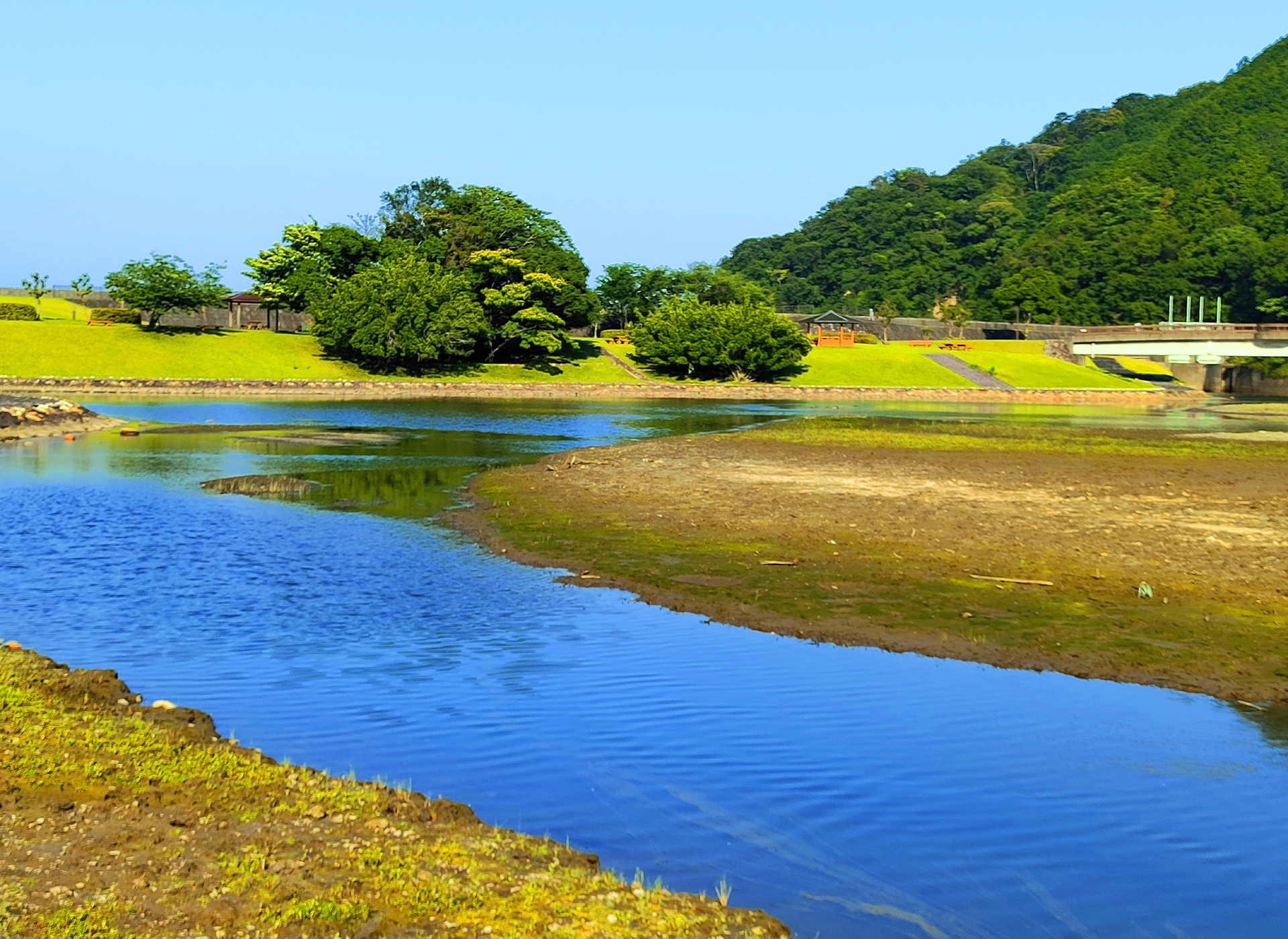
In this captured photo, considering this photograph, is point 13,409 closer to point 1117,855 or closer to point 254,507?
point 254,507

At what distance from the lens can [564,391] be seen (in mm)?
102562

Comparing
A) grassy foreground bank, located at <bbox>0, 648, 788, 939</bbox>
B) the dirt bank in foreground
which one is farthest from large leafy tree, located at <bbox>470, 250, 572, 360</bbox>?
grassy foreground bank, located at <bbox>0, 648, 788, 939</bbox>

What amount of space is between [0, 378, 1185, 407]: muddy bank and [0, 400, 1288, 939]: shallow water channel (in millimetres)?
65351

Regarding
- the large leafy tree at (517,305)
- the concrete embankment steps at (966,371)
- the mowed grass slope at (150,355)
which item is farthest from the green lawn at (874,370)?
the mowed grass slope at (150,355)

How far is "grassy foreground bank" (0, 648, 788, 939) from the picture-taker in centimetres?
741

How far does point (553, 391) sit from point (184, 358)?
28018 millimetres

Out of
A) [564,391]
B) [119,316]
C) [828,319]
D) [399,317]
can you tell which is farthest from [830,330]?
[119,316]

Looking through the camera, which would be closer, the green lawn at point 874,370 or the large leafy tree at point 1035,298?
the green lawn at point 874,370

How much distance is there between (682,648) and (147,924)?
980 cm

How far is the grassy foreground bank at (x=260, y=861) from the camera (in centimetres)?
741

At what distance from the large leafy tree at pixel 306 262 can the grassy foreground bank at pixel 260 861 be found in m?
109

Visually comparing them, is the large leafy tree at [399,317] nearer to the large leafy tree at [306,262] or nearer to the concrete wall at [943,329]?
the large leafy tree at [306,262]

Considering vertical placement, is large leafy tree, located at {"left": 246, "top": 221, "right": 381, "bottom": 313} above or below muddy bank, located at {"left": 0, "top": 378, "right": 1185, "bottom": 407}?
above

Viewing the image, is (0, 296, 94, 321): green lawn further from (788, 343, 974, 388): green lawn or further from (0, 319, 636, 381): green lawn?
(788, 343, 974, 388): green lawn
